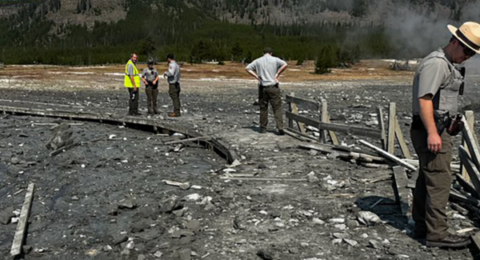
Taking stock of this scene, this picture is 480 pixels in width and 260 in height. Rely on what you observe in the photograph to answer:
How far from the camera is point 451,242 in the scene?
5184mm

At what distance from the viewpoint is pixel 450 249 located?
17.1 ft

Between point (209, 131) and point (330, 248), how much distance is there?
8853 mm

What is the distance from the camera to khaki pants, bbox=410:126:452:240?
5.08 meters

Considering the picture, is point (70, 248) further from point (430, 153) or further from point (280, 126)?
point (280, 126)

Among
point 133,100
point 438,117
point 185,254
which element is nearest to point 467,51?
point 438,117

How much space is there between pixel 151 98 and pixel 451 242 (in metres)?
14.6

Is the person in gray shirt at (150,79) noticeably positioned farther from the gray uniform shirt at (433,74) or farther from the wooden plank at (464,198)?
the gray uniform shirt at (433,74)

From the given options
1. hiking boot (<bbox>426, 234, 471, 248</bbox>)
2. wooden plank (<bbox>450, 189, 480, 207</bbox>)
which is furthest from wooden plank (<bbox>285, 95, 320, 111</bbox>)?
hiking boot (<bbox>426, 234, 471, 248</bbox>)

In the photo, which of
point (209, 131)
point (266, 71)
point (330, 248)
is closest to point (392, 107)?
point (266, 71)

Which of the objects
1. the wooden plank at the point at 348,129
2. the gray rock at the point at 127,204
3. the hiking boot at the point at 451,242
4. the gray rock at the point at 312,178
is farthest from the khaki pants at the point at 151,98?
the hiking boot at the point at 451,242

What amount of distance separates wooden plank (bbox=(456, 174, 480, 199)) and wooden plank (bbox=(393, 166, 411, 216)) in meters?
0.80

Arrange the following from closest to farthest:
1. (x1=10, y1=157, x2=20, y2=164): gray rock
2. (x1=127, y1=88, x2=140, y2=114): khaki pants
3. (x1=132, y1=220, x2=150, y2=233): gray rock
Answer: (x1=132, y1=220, x2=150, y2=233): gray rock, (x1=10, y1=157, x2=20, y2=164): gray rock, (x1=127, y1=88, x2=140, y2=114): khaki pants

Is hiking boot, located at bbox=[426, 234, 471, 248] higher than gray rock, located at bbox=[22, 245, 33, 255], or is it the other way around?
hiking boot, located at bbox=[426, 234, 471, 248]

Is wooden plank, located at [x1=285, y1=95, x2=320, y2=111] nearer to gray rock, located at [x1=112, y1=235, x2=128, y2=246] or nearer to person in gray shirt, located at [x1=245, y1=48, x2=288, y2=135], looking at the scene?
person in gray shirt, located at [x1=245, y1=48, x2=288, y2=135]
